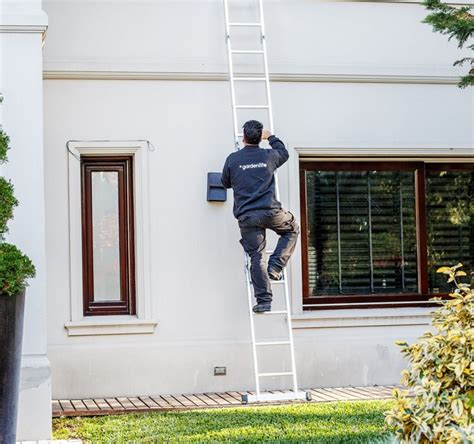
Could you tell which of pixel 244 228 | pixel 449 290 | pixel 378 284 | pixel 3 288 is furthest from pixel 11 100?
pixel 449 290

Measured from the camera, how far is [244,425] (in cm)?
700

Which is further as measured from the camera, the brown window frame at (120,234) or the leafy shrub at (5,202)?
the brown window frame at (120,234)

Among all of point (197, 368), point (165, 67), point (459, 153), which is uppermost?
point (165, 67)

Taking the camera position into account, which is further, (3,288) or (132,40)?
(132,40)

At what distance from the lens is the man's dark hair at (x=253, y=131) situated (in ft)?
26.9

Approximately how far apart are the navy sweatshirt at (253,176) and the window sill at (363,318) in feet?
→ 4.39

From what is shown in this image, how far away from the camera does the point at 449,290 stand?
9750 mm

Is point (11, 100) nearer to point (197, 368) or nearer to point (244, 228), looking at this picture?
point (244, 228)

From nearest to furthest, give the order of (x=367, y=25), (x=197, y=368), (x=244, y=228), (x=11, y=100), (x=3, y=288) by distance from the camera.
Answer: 1. (x=3, y=288)
2. (x=11, y=100)
3. (x=244, y=228)
4. (x=197, y=368)
5. (x=367, y=25)

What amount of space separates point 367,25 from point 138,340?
3595mm

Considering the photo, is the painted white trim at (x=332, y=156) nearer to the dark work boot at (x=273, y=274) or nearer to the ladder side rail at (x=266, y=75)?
the ladder side rail at (x=266, y=75)

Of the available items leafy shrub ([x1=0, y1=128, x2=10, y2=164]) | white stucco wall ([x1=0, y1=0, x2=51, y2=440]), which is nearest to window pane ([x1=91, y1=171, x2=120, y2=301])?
white stucco wall ([x1=0, y1=0, x2=51, y2=440])

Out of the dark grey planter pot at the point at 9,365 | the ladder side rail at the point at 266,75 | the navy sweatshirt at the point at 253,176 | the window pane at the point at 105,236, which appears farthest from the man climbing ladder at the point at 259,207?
the dark grey planter pot at the point at 9,365

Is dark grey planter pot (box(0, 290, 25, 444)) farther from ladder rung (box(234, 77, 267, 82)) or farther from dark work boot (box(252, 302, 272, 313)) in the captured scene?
ladder rung (box(234, 77, 267, 82))
